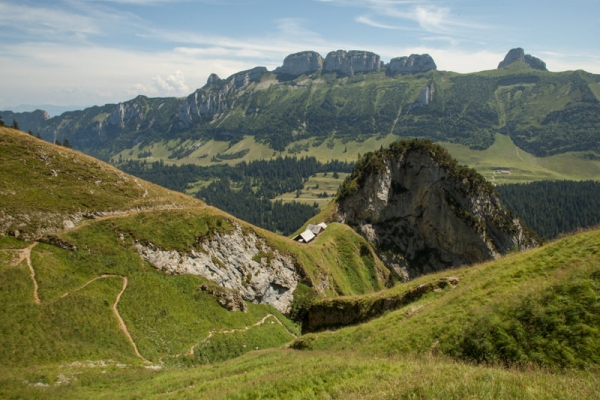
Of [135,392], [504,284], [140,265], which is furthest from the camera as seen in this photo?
[140,265]

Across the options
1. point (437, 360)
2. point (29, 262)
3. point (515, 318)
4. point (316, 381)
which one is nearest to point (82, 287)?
point (29, 262)

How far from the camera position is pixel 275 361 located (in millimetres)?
25047

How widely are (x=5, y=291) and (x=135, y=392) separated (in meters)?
19.9

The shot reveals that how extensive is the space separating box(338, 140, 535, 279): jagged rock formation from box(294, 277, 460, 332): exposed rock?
6311 centimetres

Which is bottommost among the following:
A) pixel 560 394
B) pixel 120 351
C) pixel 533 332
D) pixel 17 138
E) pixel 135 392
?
pixel 120 351

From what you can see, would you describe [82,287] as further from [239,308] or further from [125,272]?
[239,308]

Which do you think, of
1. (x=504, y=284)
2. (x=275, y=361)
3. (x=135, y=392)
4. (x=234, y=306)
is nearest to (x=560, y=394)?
(x=504, y=284)

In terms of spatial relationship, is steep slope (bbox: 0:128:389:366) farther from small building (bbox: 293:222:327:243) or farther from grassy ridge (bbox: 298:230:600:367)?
grassy ridge (bbox: 298:230:600:367)

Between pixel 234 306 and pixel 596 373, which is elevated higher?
pixel 596 373

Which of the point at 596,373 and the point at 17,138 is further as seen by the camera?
the point at 17,138

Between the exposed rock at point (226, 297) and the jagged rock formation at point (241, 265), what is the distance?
2944 millimetres

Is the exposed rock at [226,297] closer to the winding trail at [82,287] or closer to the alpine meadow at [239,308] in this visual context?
the alpine meadow at [239,308]

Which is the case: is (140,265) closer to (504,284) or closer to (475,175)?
(504,284)

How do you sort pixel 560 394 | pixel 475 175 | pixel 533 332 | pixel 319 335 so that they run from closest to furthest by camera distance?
pixel 560 394 → pixel 533 332 → pixel 319 335 → pixel 475 175
